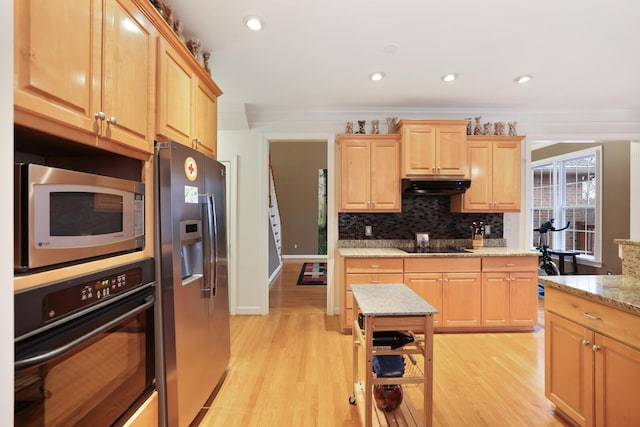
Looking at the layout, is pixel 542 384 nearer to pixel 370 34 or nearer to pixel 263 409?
pixel 263 409

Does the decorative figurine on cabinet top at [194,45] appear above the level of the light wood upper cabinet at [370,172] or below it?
above

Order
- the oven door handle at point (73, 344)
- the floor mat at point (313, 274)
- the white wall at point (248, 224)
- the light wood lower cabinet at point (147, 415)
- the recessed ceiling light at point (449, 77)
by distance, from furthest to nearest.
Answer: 1. the floor mat at point (313, 274)
2. the white wall at point (248, 224)
3. the recessed ceiling light at point (449, 77)
4. the light wood lower cabinet at point (147, 415)
5. the oven door handle at point (73, 344)

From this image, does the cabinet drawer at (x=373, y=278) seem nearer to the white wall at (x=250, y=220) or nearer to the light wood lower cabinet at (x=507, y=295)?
the white wall at (x=250, y=220)

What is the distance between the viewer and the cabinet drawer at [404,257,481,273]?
10.1 feet

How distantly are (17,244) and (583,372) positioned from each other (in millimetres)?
2621

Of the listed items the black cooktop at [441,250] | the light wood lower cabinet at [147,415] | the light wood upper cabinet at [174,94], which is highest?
the light wood upper cabinet at [174,94]

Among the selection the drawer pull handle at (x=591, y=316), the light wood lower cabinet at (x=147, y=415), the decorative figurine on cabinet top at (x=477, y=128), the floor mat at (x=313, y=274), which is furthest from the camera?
the floor mat at (x=313, y=274)

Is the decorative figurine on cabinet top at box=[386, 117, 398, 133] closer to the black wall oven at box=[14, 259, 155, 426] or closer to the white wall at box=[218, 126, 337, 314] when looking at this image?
the white wall at box=[218, 126, 337, 314]

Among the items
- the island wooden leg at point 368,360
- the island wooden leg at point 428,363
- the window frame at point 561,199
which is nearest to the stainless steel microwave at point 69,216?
the island wooden leg at point 368,360

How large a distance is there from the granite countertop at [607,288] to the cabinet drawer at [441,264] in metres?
1.22

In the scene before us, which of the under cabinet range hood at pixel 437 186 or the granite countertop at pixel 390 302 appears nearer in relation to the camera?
the granite countertop at pixel 390 302

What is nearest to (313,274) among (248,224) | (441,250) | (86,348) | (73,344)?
(248,224)

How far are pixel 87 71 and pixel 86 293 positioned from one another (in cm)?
82

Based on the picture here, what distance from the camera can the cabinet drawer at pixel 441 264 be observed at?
3070 mm
